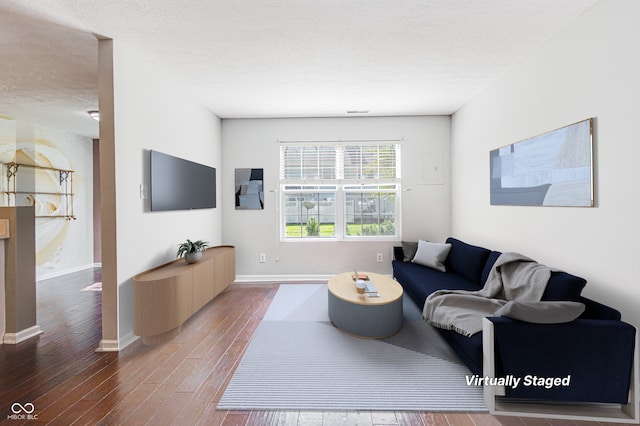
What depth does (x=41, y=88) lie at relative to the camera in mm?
3156

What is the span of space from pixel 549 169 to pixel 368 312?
203 centimetres

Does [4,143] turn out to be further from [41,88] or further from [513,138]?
[513,138]

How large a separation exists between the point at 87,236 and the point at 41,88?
10.1 feet

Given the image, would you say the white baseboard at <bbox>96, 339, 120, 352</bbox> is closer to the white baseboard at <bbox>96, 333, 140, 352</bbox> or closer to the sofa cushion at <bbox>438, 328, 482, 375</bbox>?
the white baseboard at <bbox>96, 333, 140, 352</bbox>

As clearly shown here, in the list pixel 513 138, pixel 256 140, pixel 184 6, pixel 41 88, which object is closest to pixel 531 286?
pixel 513 138

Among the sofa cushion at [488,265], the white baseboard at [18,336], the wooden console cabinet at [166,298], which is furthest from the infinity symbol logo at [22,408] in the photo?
the sofa cushion at [488,265]

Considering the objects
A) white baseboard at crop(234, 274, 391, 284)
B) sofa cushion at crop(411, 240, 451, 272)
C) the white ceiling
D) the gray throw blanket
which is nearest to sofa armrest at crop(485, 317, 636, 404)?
the gray throw blanket

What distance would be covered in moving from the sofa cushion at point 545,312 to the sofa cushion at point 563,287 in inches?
9.7

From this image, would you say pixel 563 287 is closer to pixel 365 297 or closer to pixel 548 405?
pixel 548 405

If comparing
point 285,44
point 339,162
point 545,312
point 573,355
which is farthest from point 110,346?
point 339,162

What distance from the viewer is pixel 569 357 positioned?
1.54 metres

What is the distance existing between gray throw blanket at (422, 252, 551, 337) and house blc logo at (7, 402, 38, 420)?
9.19 feet

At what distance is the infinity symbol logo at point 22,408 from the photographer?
1.65 m

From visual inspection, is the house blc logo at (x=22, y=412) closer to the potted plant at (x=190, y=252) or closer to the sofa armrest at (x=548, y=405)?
the potted plant at (x=190, y=252)
